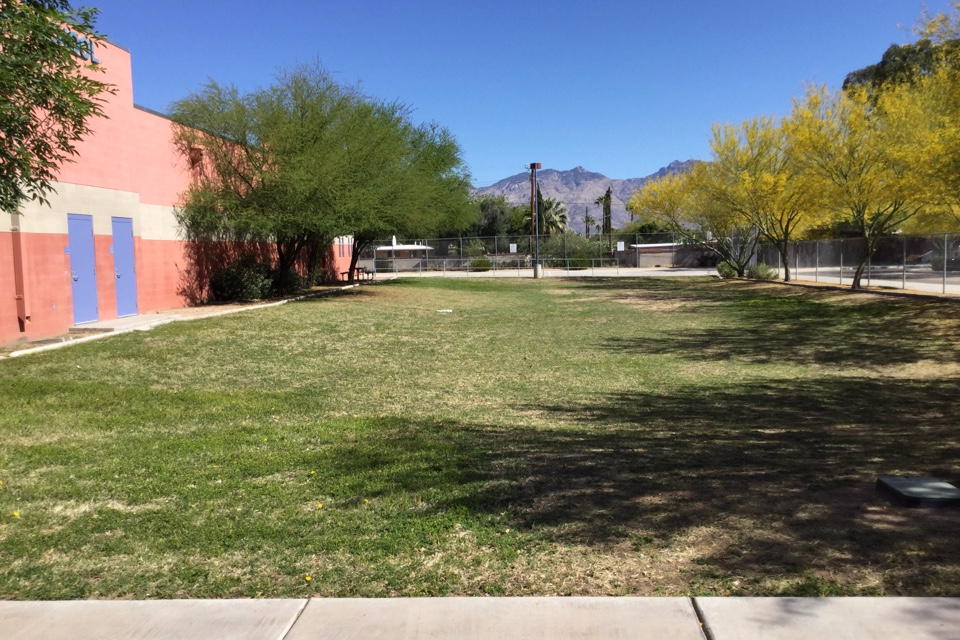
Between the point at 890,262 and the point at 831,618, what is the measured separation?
34.0 metres

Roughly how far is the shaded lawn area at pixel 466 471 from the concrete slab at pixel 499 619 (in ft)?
0.68

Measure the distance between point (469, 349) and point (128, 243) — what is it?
377 inches

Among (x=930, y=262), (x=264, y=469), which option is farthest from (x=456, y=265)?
(x=264, y=469)

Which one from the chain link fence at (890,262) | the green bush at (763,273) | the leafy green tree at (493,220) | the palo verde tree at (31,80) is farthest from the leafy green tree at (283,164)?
the leafy green tree at (493,220)

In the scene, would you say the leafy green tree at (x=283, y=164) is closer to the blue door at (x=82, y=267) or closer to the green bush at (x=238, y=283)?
the green bush at (x=238, y=283)

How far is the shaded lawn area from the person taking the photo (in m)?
4.46

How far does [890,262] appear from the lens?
3294 centimetres

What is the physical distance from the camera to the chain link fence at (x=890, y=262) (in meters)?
25.7

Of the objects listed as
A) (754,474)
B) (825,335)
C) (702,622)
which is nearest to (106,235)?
(754,474)

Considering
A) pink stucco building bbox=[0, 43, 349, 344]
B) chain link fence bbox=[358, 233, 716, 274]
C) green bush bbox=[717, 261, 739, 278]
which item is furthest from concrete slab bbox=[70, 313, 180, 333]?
chain link fence bbox=[358, 233, 716, 274]

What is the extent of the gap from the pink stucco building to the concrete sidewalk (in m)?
11.9

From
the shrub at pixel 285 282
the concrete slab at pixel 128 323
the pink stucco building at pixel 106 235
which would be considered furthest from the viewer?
the shrub at pixel 285 282

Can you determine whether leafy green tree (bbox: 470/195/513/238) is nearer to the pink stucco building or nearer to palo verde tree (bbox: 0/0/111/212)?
the pink stucco building

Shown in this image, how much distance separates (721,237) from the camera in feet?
152
